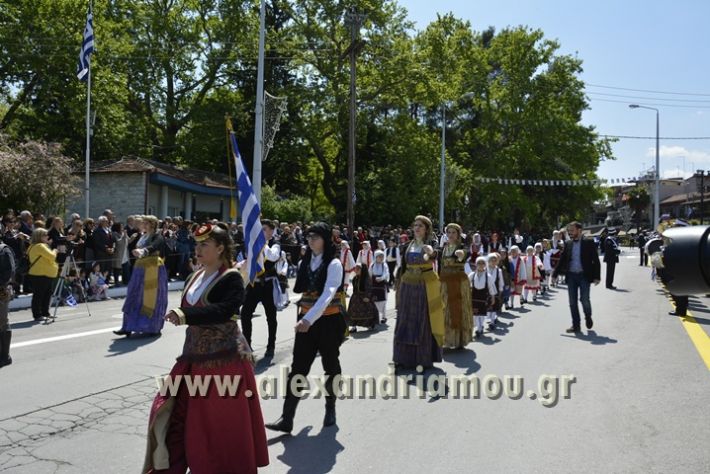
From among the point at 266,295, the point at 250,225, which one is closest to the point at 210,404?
the point at 250,225

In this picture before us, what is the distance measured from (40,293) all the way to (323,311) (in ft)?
25.9

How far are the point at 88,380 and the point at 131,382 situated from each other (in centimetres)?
48

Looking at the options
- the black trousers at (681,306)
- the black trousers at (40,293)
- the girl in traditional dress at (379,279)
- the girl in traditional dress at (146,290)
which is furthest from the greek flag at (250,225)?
the black trousers at (681,306)

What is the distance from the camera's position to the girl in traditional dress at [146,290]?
977 cm

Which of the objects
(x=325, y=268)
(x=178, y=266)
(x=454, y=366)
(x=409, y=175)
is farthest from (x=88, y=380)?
(x=409, y=175)

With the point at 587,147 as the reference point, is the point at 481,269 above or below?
below

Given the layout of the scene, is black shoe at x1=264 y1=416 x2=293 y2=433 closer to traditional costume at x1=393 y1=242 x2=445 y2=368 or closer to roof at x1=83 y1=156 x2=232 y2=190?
traditional costume at x1=393 y1=242 x2=445 y2=368

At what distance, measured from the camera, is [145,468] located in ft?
13.0

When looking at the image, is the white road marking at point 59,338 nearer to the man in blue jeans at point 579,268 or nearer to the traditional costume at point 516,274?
the man in blue jeans at point 579,268

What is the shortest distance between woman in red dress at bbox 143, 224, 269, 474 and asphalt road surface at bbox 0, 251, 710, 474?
32.3 inches

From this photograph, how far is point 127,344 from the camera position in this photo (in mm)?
9289

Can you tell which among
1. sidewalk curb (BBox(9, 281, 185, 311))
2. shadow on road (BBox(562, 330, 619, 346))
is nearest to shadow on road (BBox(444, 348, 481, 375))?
shadow on road (BBox(562, 330, 619, 346))

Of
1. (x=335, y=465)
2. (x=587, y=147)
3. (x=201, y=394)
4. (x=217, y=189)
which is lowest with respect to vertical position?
(x=335, y=465)

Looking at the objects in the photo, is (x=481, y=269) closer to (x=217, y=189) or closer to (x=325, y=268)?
(x=325, y=268)
